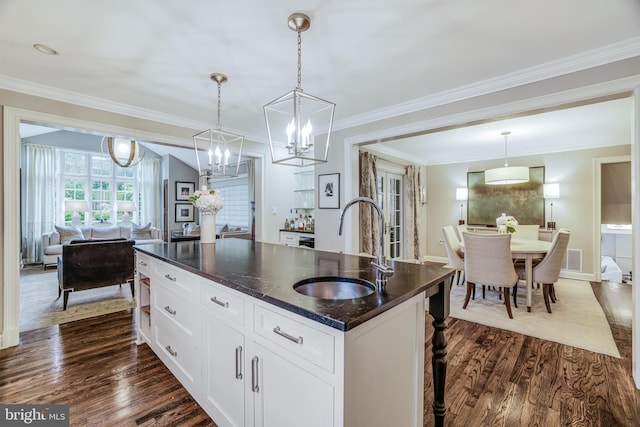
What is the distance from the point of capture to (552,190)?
198 inches

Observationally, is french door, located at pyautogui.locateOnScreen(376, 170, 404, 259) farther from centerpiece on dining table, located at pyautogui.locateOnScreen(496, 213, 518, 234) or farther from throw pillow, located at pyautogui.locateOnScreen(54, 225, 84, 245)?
throw pillow, located at pyautogui.locateOnScreen(54, 225, 84, 245)

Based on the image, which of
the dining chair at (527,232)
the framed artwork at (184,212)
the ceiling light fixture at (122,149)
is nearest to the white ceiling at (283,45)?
the ceiling light fixture at (122,149)

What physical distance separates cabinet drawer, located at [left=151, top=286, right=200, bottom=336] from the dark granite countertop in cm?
27

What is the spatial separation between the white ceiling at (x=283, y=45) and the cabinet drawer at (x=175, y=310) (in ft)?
6.07

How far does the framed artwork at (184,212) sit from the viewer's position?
8883 millimetres

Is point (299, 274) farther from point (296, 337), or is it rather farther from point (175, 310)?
point (175, 310)

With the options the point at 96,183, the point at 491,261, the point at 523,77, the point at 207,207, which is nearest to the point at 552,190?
the point at 491,261

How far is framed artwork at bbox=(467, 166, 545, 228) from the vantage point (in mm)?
5328

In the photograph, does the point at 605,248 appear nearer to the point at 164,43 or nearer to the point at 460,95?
the point at 460,95

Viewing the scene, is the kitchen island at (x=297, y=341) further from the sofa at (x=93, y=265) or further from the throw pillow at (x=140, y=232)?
the throw pillow at (x=140, y=232)

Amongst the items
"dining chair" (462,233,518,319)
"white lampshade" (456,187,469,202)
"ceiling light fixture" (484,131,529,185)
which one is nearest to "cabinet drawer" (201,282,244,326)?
"dining chair" (462,233,518,319)

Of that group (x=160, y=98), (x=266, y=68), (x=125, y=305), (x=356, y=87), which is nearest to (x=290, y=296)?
(x=266, y=68)

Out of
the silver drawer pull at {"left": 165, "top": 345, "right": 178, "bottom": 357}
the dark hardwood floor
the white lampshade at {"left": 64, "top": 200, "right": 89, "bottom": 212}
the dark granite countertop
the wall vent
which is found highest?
the white lampshade at {"left": 64, "top": 200, "right": 89, "bottom": 212}

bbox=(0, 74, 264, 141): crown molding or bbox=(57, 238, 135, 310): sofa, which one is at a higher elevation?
bbox=(0, 74, 264, 141): crown molding
